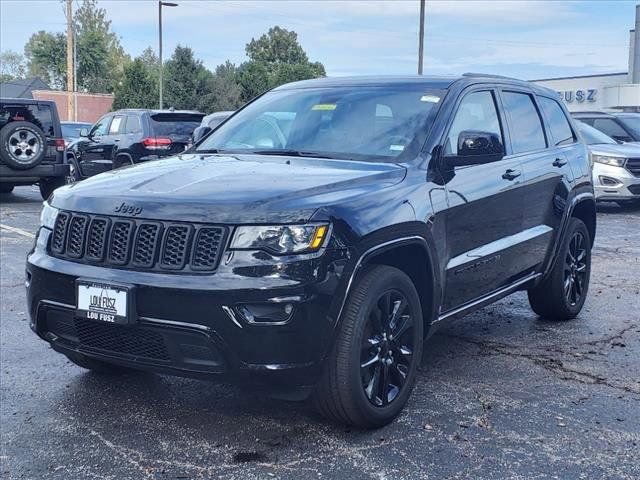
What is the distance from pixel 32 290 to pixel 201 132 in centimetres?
257

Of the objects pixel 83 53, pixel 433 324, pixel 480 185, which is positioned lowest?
pixel 433 324

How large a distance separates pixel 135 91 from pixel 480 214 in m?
43.4

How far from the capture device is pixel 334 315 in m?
3.37

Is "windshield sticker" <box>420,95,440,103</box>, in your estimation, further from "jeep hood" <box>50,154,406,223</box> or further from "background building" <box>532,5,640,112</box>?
"background building" <box>532,5,640,112</box>

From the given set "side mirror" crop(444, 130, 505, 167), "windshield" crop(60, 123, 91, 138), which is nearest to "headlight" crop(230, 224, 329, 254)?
"side mirror" crop(444, 130, 505, 167)

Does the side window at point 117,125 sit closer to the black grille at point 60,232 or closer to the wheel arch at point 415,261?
the black grille at point 60,232

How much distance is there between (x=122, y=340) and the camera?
3.51 m

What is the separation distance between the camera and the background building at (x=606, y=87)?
3841cm

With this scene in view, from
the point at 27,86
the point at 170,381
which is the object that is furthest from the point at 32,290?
the point at 27,86

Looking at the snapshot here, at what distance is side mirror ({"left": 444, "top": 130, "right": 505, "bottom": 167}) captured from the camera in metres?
4.27

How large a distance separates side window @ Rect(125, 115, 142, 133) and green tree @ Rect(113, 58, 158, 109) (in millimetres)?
31257

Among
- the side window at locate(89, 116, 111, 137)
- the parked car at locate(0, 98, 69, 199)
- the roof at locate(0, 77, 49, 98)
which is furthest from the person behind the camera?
the roof at locate(0, 77, 49, 98)

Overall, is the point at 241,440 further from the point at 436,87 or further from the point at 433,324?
the point at 436,87

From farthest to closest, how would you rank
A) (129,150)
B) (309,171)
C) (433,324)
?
(129,150)
(433,324)
(309,171)
